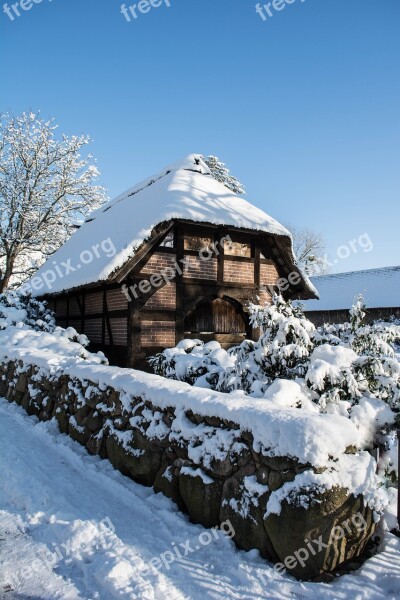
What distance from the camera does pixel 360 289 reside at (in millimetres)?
27828

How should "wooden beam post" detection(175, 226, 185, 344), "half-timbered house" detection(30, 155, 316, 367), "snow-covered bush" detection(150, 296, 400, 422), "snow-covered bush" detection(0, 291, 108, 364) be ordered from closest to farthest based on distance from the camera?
1. "snow-covered bush" detection(150, 296, 400, 422)
2. "snow-covered bush" detection(0, 291, 108, 364)
3. "half-timbered house" detection(30, 155, 316, 367)
4. "wooden beam post" detection(175, 226, 185, 344)

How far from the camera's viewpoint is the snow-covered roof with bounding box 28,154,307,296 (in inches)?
341

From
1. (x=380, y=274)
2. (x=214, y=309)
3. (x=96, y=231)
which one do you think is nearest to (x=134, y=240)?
(x=214, y=309)

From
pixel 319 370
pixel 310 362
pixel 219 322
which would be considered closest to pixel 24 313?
pixel 219 322

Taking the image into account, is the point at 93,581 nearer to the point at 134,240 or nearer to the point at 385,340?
the point at 385,340

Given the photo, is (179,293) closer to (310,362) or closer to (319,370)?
(310,362)

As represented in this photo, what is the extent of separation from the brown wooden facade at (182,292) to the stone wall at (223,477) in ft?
14.5

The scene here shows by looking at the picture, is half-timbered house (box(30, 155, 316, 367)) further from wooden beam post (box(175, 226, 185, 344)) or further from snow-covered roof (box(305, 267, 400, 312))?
snow-covered roof (box(305, 267, 400, 312))

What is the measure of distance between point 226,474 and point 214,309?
8.00 meters

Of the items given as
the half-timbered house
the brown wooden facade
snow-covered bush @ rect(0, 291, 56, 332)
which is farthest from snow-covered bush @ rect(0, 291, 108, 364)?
the brown wooden facade

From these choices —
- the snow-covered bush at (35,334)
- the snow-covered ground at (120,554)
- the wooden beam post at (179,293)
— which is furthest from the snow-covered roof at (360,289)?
the snow-covered ground at (120,554)

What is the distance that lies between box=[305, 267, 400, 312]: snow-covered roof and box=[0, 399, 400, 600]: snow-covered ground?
23306 millimetres

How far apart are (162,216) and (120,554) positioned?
702 centimetres

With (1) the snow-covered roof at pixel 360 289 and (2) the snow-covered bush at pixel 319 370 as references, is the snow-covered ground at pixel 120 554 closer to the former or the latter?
(2) the snow-covered bush at pixel 319 370
